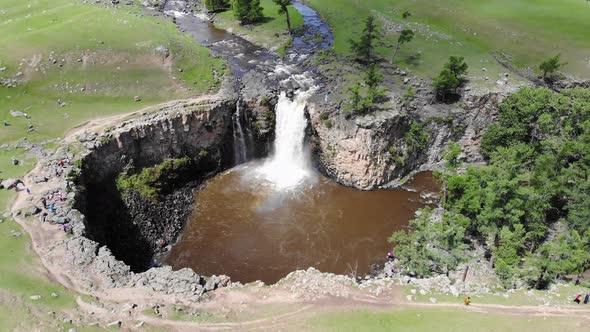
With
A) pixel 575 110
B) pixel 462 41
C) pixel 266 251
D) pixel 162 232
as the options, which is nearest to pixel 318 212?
pixel 266 251

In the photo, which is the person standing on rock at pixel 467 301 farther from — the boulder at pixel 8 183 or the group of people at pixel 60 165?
the boulder at pixel 8 183

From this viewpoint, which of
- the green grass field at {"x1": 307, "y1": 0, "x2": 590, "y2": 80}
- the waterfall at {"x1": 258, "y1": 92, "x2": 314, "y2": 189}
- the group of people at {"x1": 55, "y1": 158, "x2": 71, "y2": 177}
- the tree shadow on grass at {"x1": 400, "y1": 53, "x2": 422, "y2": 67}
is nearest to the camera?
the group of people at {"x1": 55, "y1": 158, "x2": 71, "y2": 177}

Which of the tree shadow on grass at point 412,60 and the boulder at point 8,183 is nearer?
the boulder at point 8,183

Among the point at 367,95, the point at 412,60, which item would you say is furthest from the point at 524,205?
the point at 412,60

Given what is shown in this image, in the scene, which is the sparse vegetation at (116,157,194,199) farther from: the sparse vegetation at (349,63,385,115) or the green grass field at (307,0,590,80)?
the green grass field at (307,0,590,80)

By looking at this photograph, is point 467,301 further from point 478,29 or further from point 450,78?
point 478,29

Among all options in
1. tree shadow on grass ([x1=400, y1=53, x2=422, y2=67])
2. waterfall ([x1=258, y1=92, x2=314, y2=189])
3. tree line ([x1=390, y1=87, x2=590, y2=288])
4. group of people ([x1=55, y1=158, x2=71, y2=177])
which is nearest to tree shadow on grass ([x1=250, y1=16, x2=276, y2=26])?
tree shadow on grass ([x1=400, y1=53, x2=422, y2=67])

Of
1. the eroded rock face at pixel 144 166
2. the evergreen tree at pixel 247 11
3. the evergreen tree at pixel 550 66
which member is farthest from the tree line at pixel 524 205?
the evergreen tree at pixel 247 11
